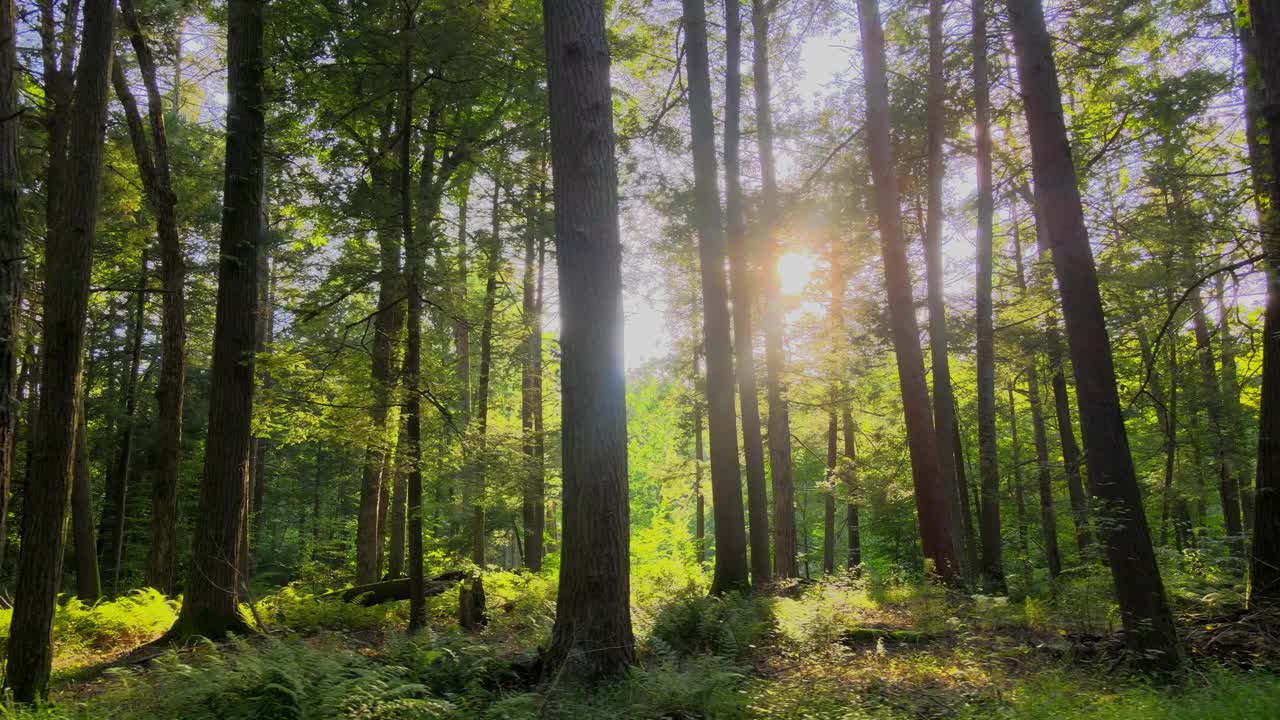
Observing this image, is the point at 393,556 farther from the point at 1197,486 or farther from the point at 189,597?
the point at 1197,486

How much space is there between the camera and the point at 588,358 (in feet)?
18.9

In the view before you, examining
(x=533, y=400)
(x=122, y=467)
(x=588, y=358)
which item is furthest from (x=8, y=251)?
(x=122, y=467)

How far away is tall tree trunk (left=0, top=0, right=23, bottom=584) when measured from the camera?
17.1 ft

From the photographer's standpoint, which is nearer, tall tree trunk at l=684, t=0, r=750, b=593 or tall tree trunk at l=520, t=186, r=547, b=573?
tall tree trunk at l=684, t=0, r=750, b=593

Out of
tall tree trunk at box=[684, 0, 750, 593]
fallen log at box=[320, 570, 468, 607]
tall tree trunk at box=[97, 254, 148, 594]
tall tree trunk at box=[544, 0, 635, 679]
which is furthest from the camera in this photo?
tall tree trunk at box=[97, 254, 148, 594]

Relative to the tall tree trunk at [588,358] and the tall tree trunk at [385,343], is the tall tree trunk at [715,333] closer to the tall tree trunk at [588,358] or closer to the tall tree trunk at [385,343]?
the tall tree trunk at [385,343]

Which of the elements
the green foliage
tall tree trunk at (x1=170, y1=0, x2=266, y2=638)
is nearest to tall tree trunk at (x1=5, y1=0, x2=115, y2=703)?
tall tree trunk at (x1=170, y1=0, x2=266, y2=638)

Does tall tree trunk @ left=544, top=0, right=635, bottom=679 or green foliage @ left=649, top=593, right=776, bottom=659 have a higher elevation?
tall tree trunk @ left=544, top=0, right=635, bottom=679

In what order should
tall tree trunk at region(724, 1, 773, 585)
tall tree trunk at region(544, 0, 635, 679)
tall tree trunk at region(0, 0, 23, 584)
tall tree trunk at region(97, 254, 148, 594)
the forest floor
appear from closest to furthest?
the forest floor → tall tree trunk at region(0, 0, 23, 584) → tall tree trunk at region(544, 0, 635, 679) → tall tree trunk at region(724, 1, 773, 585) → tall tree trunk at region(97, 254, 148, 594)

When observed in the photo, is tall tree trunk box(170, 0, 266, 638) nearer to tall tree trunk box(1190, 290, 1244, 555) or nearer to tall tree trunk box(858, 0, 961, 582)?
tall tree trunk box(858, 0, 961, 582)

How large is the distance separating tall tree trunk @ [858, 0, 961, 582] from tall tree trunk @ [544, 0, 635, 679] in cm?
654

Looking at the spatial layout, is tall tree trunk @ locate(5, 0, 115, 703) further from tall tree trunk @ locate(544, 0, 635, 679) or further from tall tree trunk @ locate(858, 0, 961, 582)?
tall tree trunk @ locate(858, 0, 961, 582)

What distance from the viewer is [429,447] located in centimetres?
932

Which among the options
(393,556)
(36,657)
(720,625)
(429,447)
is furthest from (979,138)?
(36,657)
